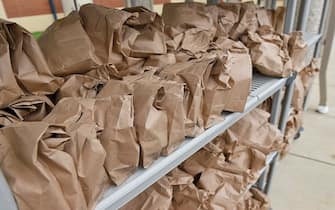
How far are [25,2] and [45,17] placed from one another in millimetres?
326

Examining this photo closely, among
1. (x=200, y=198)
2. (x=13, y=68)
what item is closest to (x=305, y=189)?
(x=200, y=198)

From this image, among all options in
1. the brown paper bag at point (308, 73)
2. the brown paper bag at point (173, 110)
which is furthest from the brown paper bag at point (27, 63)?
the brown paper bag at point (308, 73)

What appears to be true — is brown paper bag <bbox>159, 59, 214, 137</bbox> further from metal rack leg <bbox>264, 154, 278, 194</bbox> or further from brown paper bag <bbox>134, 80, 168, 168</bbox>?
metal rack leg <bbox>264, 154, 278, 194</bbox>

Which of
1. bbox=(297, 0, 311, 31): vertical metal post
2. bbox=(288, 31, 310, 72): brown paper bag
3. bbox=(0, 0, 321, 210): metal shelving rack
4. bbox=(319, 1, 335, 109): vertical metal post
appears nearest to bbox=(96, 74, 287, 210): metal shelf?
bbox=(0, 0, 321, 210): metal shelving rack

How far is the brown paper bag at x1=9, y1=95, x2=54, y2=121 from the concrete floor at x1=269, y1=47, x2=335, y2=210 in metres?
1.35

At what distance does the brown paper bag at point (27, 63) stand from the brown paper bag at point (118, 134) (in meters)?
0.15

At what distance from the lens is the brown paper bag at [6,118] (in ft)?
1.76

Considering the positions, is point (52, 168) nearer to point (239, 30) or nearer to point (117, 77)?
point (117, 77)

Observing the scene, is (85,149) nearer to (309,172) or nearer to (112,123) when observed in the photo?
(112,123)

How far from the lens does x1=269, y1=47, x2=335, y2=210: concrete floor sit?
1585 mm

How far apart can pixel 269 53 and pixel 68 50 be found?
2.27ft

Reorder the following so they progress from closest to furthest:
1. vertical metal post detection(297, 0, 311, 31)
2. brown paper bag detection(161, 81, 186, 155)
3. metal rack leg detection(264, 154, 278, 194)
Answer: brown paper bag detection(161, 81, 186, 155) → vertical metal post detection(297, 0, 311, 31) → metal rack leg detection(264, 154, 278, 194)

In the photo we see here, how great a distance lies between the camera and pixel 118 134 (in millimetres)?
574

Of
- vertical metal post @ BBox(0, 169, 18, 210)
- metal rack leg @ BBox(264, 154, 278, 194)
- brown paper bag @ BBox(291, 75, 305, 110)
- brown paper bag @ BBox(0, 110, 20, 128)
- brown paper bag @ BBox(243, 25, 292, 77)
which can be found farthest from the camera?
brown paper bag @ BBox(291, 75, 305, 110)
